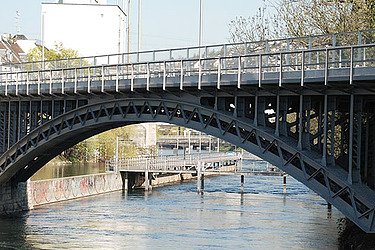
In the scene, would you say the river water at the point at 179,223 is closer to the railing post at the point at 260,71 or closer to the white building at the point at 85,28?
the railing post at the point at 260,71

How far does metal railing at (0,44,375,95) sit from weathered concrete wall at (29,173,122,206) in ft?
33.2

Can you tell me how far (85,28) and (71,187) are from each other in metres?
50.3

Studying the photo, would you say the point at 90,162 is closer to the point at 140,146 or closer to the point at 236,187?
the point at 140,146

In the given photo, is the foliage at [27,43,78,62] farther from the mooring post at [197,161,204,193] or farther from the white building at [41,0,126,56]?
the mooring post at [197,161,204,193]

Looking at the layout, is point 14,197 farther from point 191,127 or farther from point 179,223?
point 191,127

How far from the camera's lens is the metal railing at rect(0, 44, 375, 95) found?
32.8 metres

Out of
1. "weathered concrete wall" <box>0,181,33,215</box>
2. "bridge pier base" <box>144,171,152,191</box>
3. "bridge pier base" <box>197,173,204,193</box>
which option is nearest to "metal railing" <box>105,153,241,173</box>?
"bridge pier base" <box>144,171,152,191</box>


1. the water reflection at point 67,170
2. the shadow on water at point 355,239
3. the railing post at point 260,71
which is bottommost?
the water reflection at point 67,170

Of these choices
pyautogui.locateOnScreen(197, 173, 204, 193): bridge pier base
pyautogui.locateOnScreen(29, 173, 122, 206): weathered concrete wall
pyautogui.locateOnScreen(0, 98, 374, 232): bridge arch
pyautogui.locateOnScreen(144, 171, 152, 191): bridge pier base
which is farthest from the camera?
pyautogui.locateOnScreen(144, 171, 152, 191): bridge pier base

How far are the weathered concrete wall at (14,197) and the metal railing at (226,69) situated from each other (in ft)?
23.4

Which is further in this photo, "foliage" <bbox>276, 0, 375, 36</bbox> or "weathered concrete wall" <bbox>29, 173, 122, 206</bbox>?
"weathered concrete wall" <bbox>29, 173, 122, 206</bbox>

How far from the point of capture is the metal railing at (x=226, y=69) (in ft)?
108

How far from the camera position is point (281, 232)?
4994cm

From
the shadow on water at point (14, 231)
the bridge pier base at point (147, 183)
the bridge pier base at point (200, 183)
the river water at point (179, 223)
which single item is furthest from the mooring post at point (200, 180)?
the shadow on water at point (14, 231)
